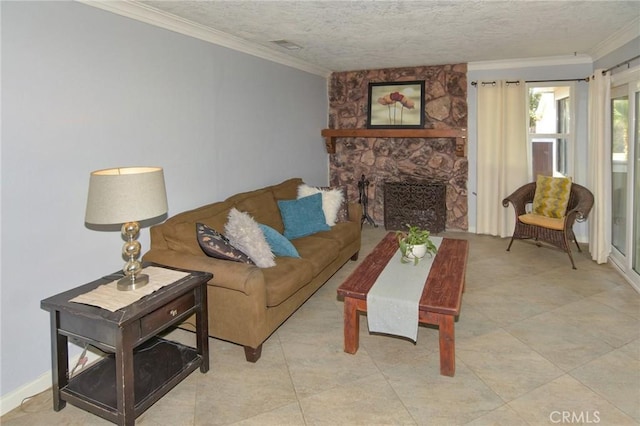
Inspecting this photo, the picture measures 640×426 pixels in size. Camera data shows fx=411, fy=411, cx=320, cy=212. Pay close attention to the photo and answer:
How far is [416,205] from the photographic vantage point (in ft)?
19.6

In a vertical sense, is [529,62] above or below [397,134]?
above

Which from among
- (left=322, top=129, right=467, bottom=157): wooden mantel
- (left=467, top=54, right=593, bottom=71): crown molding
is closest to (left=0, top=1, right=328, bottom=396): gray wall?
(left=322, top=129, right=467, bottom=157): wooden mantel

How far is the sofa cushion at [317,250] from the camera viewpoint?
3.46 meters

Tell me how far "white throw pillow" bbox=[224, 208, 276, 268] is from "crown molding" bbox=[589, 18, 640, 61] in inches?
144

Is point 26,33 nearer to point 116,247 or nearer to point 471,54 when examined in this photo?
point 116,247

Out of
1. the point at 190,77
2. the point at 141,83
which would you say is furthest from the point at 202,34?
the point at 141,83

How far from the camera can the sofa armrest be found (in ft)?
8.43

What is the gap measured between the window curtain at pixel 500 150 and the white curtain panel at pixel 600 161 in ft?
3.25

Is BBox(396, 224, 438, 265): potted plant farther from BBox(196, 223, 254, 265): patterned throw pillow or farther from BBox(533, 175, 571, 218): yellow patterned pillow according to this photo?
BBox(533, 175, 571, 218): yellow patterned pillow

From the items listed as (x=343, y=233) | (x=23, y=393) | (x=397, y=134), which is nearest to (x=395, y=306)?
(x=343, y=233)

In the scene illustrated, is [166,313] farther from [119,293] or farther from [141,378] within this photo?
[141,378]

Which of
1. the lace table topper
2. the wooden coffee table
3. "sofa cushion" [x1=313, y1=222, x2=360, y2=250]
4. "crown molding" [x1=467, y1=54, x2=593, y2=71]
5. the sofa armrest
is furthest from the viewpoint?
"crown molding" [x1=467, y1=54, x2=593, y2=71]

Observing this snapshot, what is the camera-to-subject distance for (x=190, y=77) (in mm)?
3424

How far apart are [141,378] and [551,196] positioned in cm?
481
